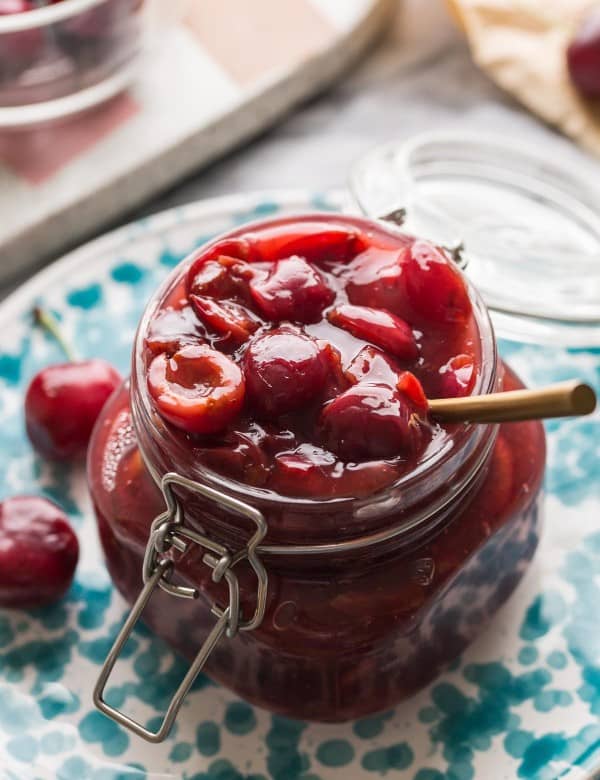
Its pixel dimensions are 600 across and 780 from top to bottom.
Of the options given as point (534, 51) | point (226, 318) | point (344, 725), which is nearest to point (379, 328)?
point (226, 318)

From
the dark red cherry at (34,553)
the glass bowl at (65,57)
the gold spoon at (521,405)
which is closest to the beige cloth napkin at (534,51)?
the glass bowl at (65,57)

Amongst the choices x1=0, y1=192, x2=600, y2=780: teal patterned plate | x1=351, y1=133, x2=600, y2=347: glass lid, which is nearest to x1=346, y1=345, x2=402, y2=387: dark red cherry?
x1=351, y1=133, x2=600, y2=347: glass lid

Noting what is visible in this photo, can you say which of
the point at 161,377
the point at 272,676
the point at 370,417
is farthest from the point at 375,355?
the point at 272,676

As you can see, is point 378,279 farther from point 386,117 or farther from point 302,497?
point 386,117

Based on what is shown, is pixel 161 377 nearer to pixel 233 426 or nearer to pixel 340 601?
pixel 233 426

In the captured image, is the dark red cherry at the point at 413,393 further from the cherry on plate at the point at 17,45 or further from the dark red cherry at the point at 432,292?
the cherry on plate at the point at 17,45

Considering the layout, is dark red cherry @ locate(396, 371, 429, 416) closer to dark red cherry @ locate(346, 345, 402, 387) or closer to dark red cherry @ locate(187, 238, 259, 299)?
dark red cherry @ locate(346, 345, 402, 387)

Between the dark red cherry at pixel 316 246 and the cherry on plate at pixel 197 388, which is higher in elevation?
the cherry on plate at pixel 197 388
